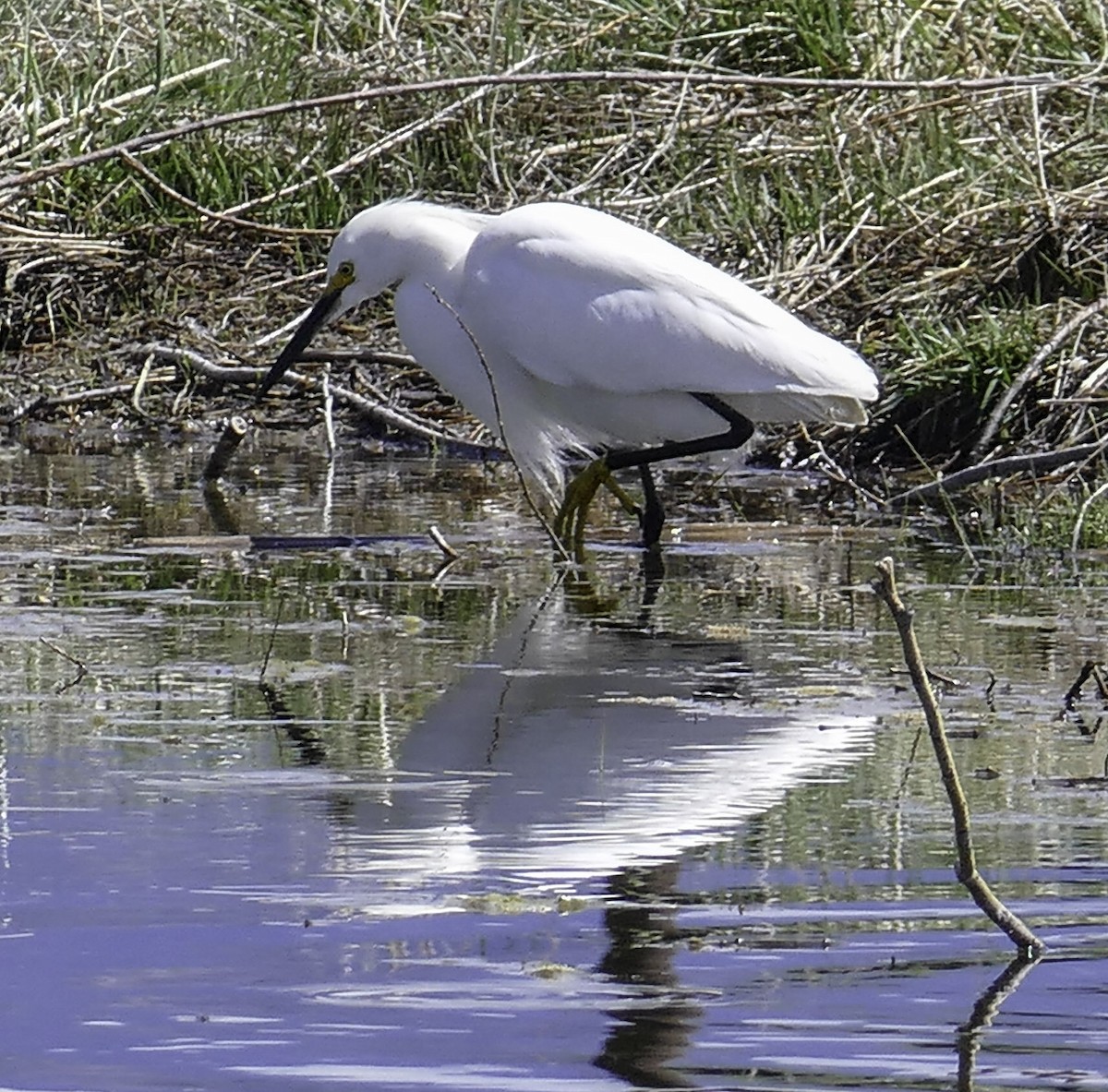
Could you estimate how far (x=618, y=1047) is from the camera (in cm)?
252

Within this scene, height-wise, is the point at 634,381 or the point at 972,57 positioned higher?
the point at 972,57

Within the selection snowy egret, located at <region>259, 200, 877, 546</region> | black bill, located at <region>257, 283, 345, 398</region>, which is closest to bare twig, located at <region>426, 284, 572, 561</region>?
snowy egret, located at <region>259, 200, 877, 546</region>

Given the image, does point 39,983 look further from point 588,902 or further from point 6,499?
point 6,499

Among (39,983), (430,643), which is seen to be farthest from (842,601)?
(39,983)

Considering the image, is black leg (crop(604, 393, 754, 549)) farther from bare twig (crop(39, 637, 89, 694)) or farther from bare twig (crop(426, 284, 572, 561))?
bare twig (crop(39, 637, 89, 694))

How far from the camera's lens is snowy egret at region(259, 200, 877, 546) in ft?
22.0

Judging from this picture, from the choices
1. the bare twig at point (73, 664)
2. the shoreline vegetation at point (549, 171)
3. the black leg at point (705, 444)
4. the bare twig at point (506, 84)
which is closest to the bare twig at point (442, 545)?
the black leg at point (705, 444)

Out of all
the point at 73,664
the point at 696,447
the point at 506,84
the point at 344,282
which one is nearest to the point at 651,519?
the point at 696,447

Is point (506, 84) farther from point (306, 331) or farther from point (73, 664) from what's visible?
point (73, 664)

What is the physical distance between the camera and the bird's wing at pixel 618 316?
671 centimetres

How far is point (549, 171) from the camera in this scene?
33.1 ft

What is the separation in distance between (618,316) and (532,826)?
3462 mm

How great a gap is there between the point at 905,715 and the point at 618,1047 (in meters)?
1.88

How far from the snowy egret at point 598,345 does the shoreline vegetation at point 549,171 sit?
1.31 meters
